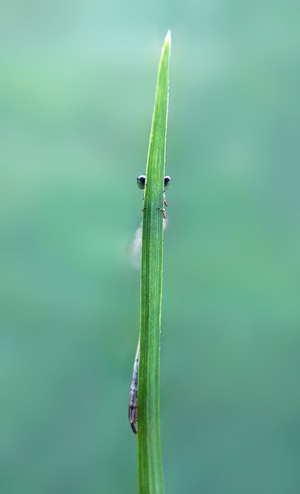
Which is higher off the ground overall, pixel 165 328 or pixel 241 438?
pixel 165 328

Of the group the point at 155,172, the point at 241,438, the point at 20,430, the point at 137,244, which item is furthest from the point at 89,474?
the point at 155,172

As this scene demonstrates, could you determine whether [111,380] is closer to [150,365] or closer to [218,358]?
[218,358]

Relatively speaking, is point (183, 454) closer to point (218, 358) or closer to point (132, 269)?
point (218, 358)

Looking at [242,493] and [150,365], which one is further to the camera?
[242,493]

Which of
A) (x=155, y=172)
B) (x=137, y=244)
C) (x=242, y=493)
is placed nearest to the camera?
(x=155, y=172)

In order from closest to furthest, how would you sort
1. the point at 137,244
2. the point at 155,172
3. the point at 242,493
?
the point at 155,172
the point at 137,244
the point at 242,493

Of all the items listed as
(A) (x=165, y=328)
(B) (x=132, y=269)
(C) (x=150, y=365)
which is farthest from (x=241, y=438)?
(C) (x=150, y=365)

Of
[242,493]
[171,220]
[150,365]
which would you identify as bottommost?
[242,493]
